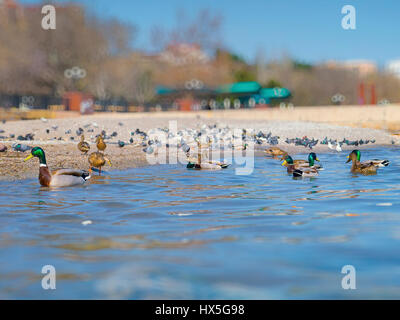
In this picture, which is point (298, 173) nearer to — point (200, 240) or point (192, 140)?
point (200, 240)

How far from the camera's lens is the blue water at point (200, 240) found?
425 cm

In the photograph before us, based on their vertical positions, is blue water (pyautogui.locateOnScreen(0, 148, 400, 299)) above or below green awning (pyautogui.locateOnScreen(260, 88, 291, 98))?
below

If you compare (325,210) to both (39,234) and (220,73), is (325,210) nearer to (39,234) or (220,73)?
(39,234)

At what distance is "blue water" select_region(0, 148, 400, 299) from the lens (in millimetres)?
4246

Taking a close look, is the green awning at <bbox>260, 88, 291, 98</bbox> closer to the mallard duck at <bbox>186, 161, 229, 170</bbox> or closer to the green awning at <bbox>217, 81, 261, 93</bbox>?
the green awning at <bbox>217, 81, 261, 93</bbox>

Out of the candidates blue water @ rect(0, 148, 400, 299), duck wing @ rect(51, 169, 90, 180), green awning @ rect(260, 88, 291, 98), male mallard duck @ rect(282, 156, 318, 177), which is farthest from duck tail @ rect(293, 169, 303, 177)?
green awning @ rect(260, 88, 291, 98)

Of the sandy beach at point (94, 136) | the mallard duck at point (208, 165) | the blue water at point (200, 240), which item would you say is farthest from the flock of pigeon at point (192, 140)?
the blue water at point (200, 240)

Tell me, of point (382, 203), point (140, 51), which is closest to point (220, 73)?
point (140, 51)

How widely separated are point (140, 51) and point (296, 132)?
111ft

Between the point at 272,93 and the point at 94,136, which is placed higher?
the point at 272,93

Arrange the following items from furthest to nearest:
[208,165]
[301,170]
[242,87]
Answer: [242,87]
[208,165]
[301,170]

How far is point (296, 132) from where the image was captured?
22984 millimetres

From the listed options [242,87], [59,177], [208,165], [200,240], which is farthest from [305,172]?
[242,87]

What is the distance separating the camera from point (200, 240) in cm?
557
